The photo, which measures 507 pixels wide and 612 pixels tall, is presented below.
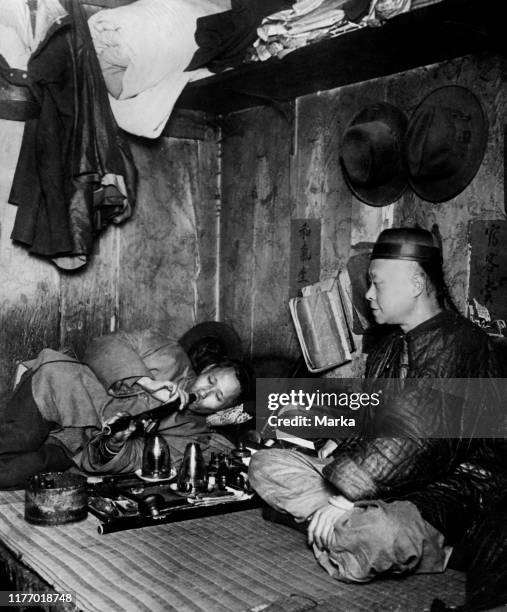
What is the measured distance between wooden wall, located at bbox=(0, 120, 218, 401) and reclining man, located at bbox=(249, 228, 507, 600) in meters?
2.53

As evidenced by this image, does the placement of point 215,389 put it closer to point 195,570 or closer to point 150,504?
point 150,504

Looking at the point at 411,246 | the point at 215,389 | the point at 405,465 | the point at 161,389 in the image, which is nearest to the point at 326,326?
the point at 215,389

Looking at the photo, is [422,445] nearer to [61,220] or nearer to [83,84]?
[61,220]

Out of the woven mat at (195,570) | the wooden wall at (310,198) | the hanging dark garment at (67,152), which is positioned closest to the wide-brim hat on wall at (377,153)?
the wooden wall at (310,198)

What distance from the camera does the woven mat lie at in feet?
8.90

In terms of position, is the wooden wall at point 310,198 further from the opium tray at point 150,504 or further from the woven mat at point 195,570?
the woven mat at point 195,570

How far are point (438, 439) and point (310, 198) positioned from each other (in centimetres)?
241

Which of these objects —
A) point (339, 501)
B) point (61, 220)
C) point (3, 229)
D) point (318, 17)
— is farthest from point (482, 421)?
point (3, 229)

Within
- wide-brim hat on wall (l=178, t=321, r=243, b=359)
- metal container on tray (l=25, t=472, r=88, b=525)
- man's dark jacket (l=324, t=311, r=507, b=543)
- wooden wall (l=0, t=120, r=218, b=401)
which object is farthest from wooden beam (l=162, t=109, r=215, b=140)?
metal container on tray (l=25, t=472, r=88, b=525)

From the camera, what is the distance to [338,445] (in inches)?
154

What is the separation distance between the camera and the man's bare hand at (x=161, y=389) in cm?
454

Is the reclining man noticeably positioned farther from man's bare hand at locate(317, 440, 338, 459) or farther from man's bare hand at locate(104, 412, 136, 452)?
man's bare hand at locate(104, 412, 136, 452)

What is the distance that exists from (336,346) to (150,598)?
231cm

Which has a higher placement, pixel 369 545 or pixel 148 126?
pixel 148 126
